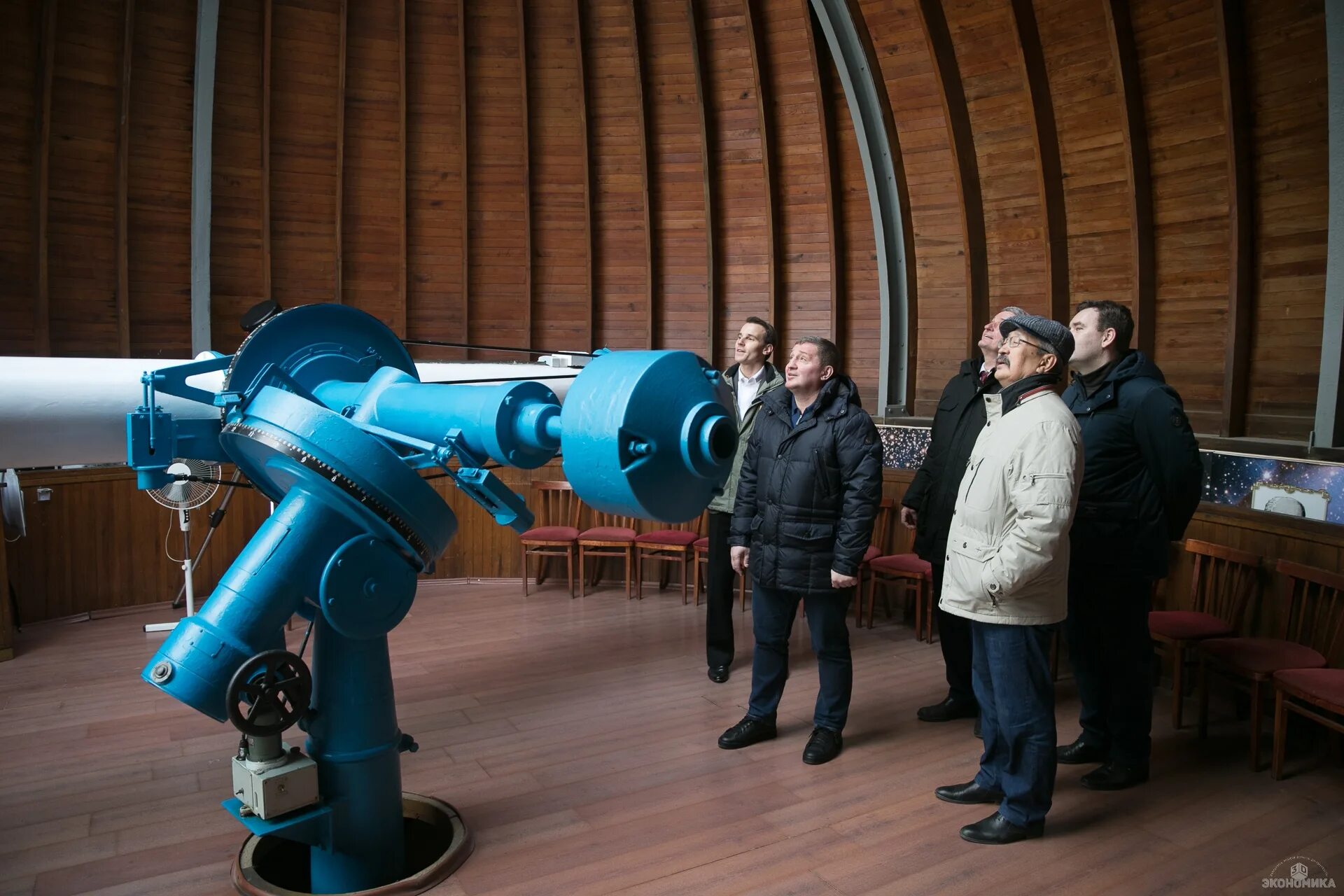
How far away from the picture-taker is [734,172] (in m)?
7.96

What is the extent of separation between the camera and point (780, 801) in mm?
3363

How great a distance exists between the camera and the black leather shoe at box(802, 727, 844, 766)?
3701 millimetres

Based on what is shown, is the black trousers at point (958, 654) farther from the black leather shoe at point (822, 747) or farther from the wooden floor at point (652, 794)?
the black leather shoe at point (822, 747)

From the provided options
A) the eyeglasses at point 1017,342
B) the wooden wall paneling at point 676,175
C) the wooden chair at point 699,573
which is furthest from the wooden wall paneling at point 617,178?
the eyeglasses at point 1017,342

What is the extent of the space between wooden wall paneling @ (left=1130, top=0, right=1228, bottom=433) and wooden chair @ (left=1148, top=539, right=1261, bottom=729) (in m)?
1.60

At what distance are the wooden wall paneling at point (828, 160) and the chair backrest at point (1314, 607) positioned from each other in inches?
164

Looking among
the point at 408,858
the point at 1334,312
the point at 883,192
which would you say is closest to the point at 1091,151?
the point at 883,192

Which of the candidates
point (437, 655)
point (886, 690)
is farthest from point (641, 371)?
point (437, 655)

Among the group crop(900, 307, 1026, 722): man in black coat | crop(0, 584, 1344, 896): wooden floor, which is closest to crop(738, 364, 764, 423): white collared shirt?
crop(900, 307, 1026, 722): man in black coat

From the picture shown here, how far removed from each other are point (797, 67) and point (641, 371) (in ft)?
21.9

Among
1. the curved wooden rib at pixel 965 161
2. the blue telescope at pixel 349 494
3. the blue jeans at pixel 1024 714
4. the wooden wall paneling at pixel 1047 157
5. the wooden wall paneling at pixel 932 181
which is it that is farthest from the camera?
the wooden wall paneling at pixel 932 181

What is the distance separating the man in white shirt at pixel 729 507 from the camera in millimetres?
4590

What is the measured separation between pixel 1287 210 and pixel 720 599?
390 cm

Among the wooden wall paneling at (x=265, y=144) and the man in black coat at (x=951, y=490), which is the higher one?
the wooden wall paneling at (x=265, y=144)
